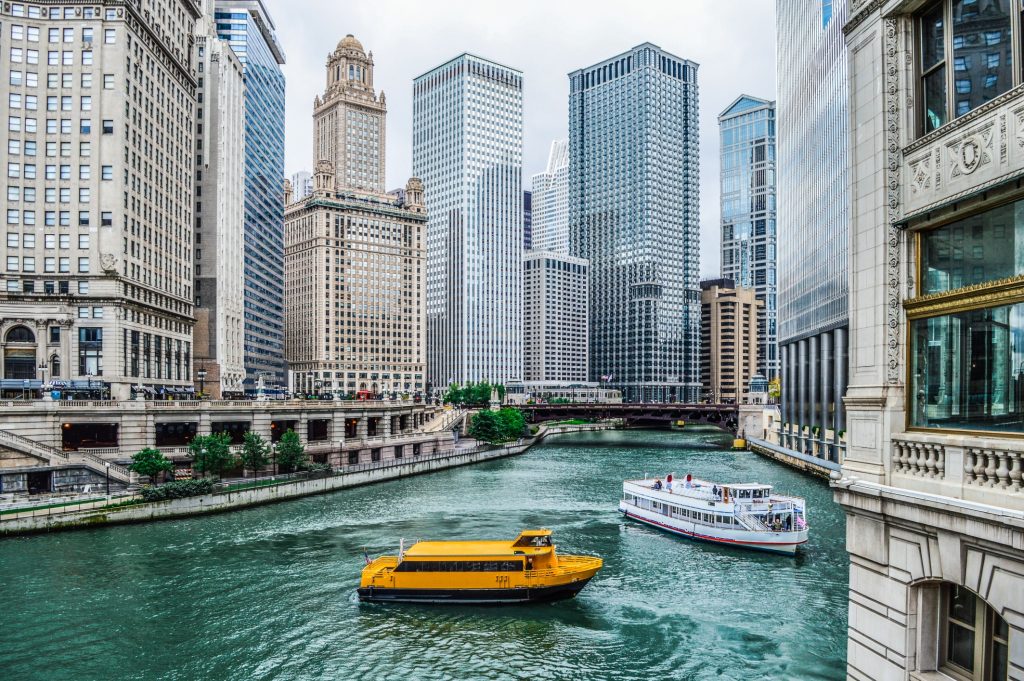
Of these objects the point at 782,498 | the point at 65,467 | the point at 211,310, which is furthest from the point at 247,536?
the point at 211,310

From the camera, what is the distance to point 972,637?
13.5 m

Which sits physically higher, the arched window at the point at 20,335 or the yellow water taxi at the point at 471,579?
the arched window at the point at 20,335

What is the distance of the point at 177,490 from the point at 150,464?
6.84 m

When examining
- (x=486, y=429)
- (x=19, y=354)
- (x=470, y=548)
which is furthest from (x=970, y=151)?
(x=486, y=429)

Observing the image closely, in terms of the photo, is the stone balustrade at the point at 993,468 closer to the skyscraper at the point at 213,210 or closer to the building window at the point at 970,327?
the building window at the point at 970,327

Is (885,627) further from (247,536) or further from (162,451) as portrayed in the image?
(162,451)

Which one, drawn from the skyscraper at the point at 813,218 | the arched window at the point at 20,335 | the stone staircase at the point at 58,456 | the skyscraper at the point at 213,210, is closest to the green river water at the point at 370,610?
the stone staircase at the point at 58,456

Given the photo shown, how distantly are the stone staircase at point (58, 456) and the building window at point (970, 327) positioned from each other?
78803mm

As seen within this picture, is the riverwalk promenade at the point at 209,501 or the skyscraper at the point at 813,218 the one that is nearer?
the riverwalk promenade at the point at 209,501

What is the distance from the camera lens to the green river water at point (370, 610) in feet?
126

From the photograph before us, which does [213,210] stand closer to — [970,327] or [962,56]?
[962,56]

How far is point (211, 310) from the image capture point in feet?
460

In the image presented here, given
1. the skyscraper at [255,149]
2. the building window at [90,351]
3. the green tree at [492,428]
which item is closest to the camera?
the building window at [90,351]

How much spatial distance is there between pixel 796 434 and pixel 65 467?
112m
